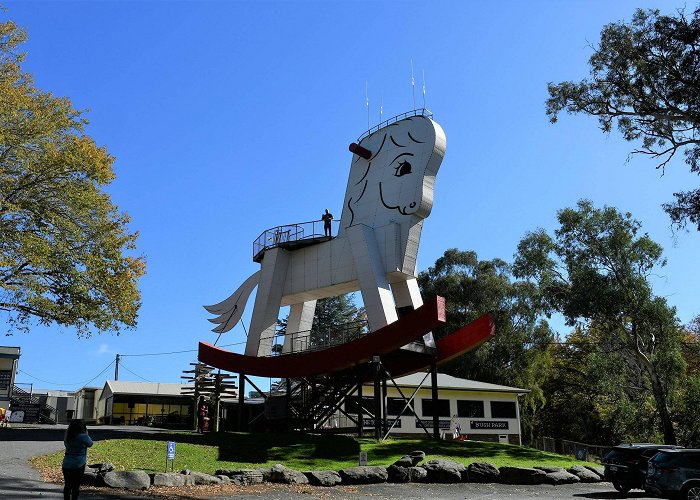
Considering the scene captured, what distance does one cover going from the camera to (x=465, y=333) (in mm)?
27625

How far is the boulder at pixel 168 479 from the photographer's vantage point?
16172 mm

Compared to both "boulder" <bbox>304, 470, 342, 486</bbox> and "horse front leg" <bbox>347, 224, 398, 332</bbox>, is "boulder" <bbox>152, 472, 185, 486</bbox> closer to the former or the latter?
"boulder" <bbox>304, 470, 342, 486</bbox>

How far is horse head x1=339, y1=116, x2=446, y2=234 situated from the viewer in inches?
1095

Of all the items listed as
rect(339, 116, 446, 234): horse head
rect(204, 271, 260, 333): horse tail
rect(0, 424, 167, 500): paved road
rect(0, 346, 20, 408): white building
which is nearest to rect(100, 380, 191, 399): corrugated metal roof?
rect(0, 346, 20, 408): white building

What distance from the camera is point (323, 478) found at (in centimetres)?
1877

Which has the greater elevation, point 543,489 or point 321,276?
point 321,276

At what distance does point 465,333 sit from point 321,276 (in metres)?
7.04

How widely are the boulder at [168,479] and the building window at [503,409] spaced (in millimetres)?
31188

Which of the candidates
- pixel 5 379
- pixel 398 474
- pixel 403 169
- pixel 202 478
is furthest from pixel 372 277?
pixel 5 379

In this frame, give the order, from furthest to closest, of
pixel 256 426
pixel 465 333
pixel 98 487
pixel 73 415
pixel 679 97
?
pixel 73 415, pixel 256 426, pixel 465 333, pixel 679 97, pixel 98 487

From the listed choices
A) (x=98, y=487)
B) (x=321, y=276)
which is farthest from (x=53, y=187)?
(x=98, y=487)

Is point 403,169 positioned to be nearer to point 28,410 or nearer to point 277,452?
point 277,452

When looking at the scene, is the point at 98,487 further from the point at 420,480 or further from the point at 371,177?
the point at 371,177

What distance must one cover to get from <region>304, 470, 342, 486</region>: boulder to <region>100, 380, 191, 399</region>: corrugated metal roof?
99.9 ft
